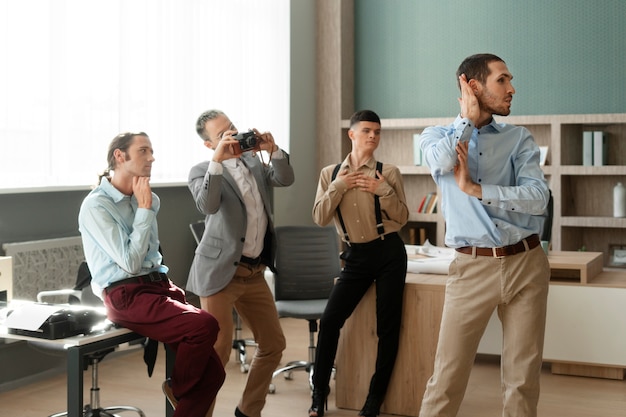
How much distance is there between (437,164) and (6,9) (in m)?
2.70

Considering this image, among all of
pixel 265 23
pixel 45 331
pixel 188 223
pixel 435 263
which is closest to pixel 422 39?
pixel 265 23

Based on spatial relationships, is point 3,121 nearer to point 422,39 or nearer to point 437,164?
point 437,164

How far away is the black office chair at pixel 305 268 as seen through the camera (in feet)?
16.1

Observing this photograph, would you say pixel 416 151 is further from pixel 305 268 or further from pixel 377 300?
pixel 377 300

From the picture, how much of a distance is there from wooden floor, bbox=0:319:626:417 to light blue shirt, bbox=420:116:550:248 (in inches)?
60.1

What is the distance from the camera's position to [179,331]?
3.07m

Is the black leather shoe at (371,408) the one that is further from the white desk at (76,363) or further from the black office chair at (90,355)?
the white desk at (76,363)

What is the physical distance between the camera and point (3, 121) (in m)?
4.43

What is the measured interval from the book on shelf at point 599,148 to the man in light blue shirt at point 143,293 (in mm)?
4512

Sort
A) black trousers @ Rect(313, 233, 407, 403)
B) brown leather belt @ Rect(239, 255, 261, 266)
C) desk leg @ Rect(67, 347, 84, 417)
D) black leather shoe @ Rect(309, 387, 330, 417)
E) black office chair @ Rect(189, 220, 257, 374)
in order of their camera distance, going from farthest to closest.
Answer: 1. black office chair @ Rect(189, 220, 257, 374)
2. black leather shoe @ Rect(309, 387, 330, 417)
3. black trousers @ Rect(313, 233, 407, 403)
4. brown leather belt @ Rect(239, 255, 261, 266)
5. desk leg @ Rect(67, 347, 84, 417)

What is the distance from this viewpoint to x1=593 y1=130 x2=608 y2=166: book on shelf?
21.8ft

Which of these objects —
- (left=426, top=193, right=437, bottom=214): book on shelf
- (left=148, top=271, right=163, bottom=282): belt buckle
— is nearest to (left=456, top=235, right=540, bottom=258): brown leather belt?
(left=148, top=271, right=163, bottom=282): belt buckle

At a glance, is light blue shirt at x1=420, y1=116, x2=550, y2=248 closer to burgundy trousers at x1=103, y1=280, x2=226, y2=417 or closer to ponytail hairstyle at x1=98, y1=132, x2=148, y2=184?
burgundy trousers at x1=103, y1=280, x2=226, y2=417

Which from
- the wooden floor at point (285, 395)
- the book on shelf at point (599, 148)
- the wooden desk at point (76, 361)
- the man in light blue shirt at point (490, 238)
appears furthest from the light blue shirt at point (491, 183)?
the book on shelf at point (599, 148)
